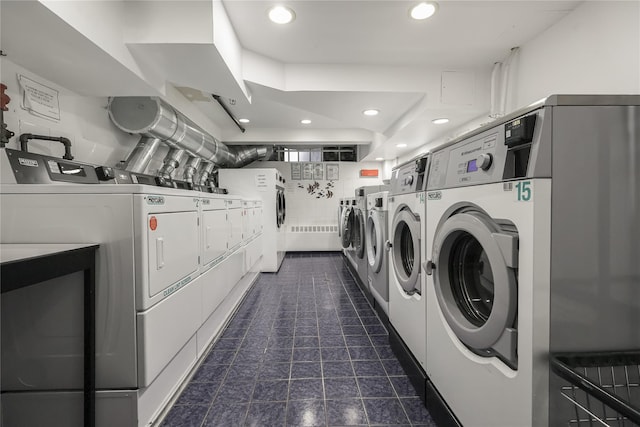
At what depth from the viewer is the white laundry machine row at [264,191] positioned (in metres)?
4.16

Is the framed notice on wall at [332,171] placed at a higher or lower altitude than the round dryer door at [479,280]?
higher

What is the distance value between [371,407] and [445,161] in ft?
4.41

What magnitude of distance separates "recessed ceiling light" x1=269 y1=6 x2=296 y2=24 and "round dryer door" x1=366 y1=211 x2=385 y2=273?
166 centimetres

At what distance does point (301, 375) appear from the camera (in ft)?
5.51

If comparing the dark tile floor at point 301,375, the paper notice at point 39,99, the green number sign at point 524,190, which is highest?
the paper notice at point 39,99

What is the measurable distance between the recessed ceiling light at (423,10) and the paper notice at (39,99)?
99.1 inches

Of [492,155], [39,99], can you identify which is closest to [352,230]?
[492,155]

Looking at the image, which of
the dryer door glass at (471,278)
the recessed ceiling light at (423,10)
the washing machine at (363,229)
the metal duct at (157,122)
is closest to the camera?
the dryer door glass at (471,278)

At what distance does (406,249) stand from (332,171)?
14.6 ft

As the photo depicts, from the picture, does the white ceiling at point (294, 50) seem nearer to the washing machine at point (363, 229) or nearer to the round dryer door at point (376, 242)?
the washing machine at point (363, 229)

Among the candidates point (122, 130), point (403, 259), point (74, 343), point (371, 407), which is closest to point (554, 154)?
point (403, 259)

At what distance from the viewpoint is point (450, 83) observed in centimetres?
270

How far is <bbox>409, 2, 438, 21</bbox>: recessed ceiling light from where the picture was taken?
1770 millimetres

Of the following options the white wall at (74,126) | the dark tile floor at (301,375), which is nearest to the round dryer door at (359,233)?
the dark tile floor at (301,375)
